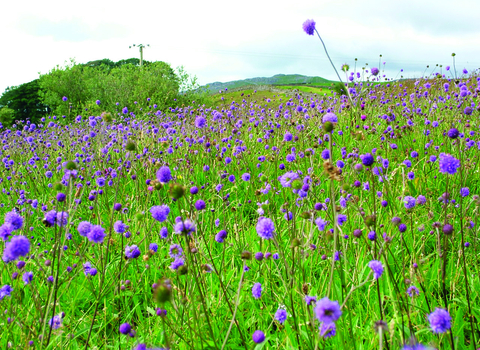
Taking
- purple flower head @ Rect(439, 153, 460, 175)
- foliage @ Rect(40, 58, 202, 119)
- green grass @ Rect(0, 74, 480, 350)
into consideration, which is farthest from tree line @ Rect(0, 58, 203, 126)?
purple flower head @ Rect(439, 153, 460, 175)

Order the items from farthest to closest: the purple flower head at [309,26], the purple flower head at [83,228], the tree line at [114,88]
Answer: the tree line at [114,88], the purple flower head at [309,26], the purple flower head at [83,228]

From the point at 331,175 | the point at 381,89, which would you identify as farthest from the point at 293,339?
the point at 381,89

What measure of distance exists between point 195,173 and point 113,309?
2297 millimetres

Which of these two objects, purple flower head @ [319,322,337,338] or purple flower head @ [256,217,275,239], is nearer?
purple flower head @ [319,322,337,338]

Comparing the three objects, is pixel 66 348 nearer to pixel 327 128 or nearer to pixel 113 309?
pixel 113 309

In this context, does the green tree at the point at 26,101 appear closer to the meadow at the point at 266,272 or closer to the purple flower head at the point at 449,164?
the meadow at the point at 266,272

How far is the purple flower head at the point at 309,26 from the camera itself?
2477 millimetres

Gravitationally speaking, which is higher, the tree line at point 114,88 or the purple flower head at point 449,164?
the tree line at point 114,88

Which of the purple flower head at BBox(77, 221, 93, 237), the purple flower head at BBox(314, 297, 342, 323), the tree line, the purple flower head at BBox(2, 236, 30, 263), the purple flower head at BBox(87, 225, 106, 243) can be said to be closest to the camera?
the purple flower head at BBox(314, 297, 342, 323)

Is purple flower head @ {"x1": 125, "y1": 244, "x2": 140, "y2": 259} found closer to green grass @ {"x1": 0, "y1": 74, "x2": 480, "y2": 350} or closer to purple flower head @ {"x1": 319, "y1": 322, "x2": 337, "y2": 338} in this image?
green grass @ {"x1": 0, "y1": 74, "x2": 480, "y2": 350}

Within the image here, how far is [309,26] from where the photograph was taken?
2480mm

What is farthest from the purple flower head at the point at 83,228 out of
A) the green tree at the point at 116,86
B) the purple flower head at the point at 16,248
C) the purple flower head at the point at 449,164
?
the green tree at the point at 116,86

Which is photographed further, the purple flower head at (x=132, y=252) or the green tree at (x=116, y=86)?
the green tree at (x=116, y=86)

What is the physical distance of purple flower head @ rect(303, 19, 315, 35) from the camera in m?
2.48
